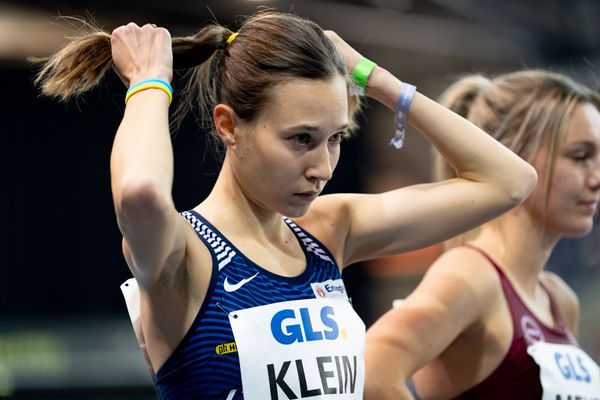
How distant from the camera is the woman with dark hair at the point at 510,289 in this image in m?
2.33

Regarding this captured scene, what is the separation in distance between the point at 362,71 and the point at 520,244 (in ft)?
2.54

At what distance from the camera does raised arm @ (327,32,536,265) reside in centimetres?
207

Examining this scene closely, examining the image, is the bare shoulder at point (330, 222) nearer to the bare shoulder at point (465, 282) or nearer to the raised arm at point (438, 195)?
the raised arm at point (438, 195)

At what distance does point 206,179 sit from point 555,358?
4.09 metres

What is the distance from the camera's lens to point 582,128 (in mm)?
2590

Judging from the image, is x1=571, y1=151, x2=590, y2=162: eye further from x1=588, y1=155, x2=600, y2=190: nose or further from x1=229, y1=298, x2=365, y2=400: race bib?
x1=229, y1=298, x2=365, y2=400: race bib

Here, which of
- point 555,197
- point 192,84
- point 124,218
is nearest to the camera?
point 124,218

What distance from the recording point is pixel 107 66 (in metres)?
1.82

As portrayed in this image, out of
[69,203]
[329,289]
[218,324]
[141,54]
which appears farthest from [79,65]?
[69,203]

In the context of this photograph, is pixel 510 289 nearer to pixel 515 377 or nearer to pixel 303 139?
pixel 515 377

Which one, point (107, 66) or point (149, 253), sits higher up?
point (107, 66)

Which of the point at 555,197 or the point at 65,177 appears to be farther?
the point at 65,177

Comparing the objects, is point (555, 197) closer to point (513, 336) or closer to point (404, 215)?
point (513, 336)

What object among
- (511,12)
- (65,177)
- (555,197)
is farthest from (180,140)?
(555,197)
